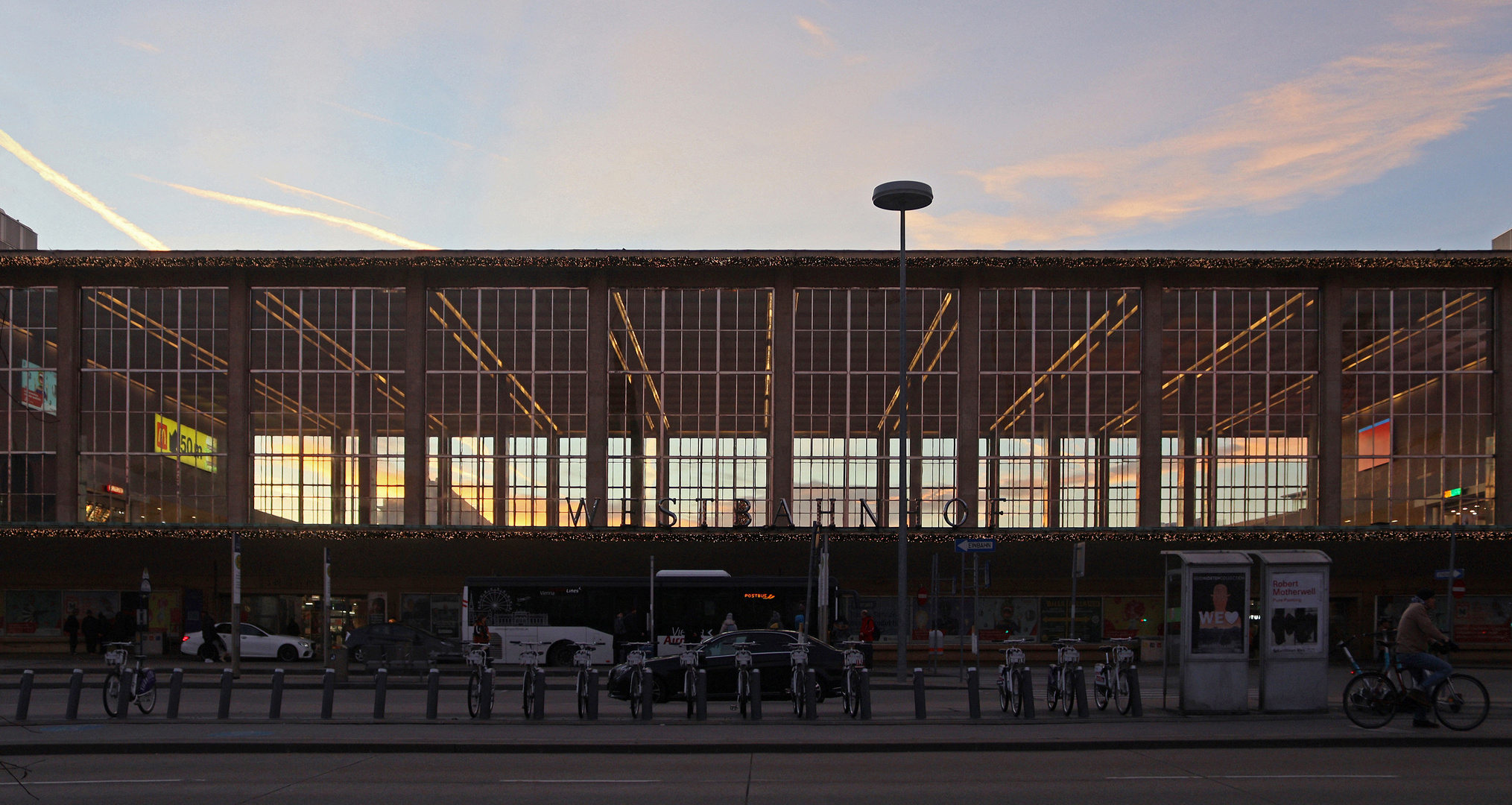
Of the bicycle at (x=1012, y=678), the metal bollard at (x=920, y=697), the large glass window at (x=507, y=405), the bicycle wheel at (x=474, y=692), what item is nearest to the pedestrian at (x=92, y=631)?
the large glass window at (x=507, y=405)

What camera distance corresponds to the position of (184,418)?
40.1 m

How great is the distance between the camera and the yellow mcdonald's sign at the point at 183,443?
39938 mm

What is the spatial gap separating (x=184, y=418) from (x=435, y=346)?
892 centimetres

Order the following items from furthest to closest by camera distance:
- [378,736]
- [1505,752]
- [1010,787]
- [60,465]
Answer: [60,465] → [378,736] → [1505,752] → [1010,787]

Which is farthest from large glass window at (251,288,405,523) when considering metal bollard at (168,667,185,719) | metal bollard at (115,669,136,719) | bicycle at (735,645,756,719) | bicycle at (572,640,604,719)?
bicycle at (735,645,756,719)

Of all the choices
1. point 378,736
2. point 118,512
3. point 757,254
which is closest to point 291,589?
point 118,512

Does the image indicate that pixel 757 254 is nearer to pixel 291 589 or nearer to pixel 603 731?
pixel 291 589

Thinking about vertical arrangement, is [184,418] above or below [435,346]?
below

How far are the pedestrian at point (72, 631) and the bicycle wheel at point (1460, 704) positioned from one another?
37801 mm

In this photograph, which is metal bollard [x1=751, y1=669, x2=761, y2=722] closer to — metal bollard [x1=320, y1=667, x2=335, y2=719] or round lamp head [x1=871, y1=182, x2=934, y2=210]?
metal bollard [x1=320, y1=667, x2=335, y2=719]

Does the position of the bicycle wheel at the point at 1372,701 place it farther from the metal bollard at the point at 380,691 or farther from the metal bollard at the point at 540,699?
Result: the metal bollard at the point at 380,691

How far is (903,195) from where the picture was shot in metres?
22.2

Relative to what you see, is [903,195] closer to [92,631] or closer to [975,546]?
[975,546]

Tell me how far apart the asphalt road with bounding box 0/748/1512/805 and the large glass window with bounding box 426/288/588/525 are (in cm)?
2581
